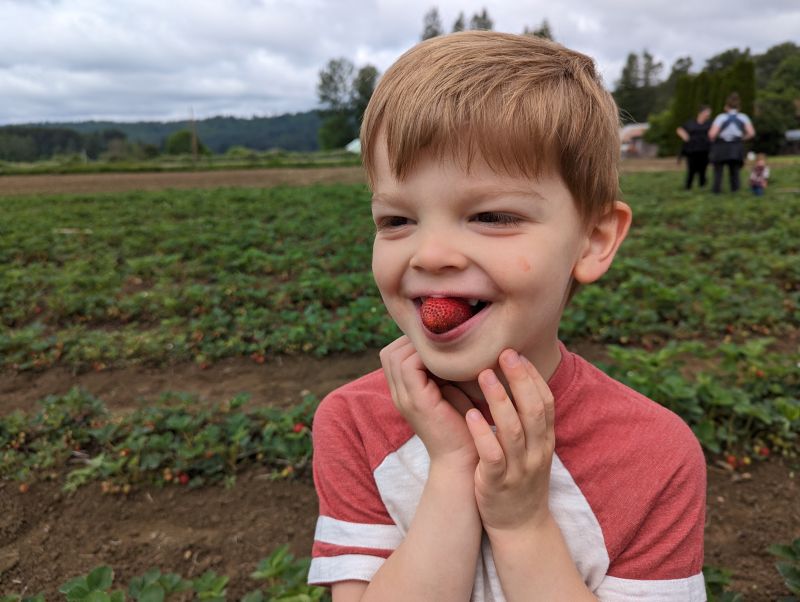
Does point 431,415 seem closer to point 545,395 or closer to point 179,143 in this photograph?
point 545,395

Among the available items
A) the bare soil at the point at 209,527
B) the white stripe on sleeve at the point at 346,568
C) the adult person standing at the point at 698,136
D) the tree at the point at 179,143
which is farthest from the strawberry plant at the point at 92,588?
the tree at the point at 179,143

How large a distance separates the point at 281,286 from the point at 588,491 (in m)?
4.99

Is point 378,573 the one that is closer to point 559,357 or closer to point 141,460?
point 559,357

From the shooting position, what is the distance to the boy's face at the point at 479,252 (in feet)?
3.09

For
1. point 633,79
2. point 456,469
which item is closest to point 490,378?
point 456,469

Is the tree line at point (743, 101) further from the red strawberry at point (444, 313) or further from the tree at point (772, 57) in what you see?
the red strawberry at point (444, 313)

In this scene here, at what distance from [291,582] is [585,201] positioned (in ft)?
4.55

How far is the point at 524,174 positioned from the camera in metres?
0.96

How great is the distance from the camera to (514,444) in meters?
0.94

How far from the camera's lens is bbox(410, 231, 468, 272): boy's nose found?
0.93 metres

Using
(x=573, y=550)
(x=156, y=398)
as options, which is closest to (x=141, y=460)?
(x=156, y=398)

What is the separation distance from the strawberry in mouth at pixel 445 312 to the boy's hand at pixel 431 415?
108 mm

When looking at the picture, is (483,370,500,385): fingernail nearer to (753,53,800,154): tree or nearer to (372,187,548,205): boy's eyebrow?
(372,187,548,205): boy's eyebrow

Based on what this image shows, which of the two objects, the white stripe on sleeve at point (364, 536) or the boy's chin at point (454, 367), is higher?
the boy's chin at point (454, 367)
